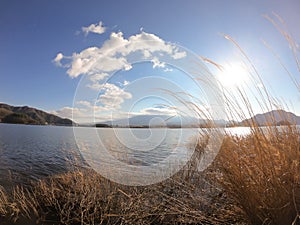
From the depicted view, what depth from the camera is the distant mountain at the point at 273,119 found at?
2.50 m

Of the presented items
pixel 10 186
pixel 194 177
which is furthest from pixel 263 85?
pixel 10 186

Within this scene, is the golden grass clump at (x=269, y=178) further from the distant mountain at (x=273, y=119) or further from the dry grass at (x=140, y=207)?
the dry grass at (x=140, y=207)

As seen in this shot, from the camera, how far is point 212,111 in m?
3.37

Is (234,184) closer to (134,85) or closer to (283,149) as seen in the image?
(283,149)

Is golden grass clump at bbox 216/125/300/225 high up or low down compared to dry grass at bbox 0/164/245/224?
up

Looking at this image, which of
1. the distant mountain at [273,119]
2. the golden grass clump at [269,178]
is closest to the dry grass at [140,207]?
the golden grass clump at [269,178]

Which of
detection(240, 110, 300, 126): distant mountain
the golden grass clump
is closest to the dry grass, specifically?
the golden grass clump

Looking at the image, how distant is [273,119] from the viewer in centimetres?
258

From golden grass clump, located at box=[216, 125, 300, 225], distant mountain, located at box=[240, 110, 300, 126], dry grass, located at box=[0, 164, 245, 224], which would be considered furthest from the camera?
dry grass, located at box=[0, 164, 245, 224]

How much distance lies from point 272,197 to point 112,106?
4554mm

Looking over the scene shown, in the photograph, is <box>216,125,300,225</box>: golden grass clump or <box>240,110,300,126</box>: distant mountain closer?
<box>216,125,300,225</box>: golden grass clump

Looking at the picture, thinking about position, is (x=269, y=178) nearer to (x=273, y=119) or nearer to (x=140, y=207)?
(x=273, y=119)

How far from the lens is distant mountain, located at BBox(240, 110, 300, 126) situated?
8.21 ft

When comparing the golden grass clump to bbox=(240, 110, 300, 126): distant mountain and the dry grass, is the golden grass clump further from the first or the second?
the dry grass
